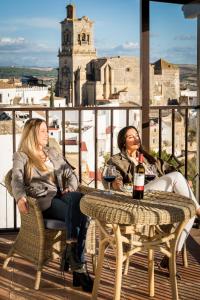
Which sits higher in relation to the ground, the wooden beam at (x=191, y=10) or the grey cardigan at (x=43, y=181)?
the wooden beam at (x=191, y=10)

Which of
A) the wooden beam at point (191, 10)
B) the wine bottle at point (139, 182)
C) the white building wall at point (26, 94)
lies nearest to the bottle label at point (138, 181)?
the wine bottle at point (139, 182)

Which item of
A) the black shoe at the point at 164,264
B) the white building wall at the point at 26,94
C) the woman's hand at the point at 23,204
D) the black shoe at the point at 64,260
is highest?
the white building wall at the point at 26,94

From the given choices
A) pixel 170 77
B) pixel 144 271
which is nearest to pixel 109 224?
pixel 144 271

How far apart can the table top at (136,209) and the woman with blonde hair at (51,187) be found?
0.83 feet

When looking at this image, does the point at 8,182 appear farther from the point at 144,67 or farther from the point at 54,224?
the point at 144,67

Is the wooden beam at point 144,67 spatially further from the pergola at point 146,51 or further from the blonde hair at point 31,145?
the blonde hair at point 31,145

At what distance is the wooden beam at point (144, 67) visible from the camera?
403 centimetres

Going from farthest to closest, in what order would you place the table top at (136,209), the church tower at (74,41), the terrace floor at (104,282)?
the church tower at (74,41) → the terrace floor at (104,282) → the table top at (136,209)

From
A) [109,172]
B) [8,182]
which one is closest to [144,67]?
[109,172]

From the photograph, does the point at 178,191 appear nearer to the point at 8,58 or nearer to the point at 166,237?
the point at 166,237

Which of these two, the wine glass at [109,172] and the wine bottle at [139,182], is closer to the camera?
the wine bottle at [139,182]

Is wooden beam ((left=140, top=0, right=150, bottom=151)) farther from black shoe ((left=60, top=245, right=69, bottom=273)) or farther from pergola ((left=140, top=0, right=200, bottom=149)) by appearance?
black shoe ((left=60, top=245, right=69, bottom=273))

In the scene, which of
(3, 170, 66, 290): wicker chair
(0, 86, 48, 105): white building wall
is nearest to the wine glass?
(3, 170, 66, 290): wicker chair

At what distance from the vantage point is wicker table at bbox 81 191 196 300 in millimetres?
2527
